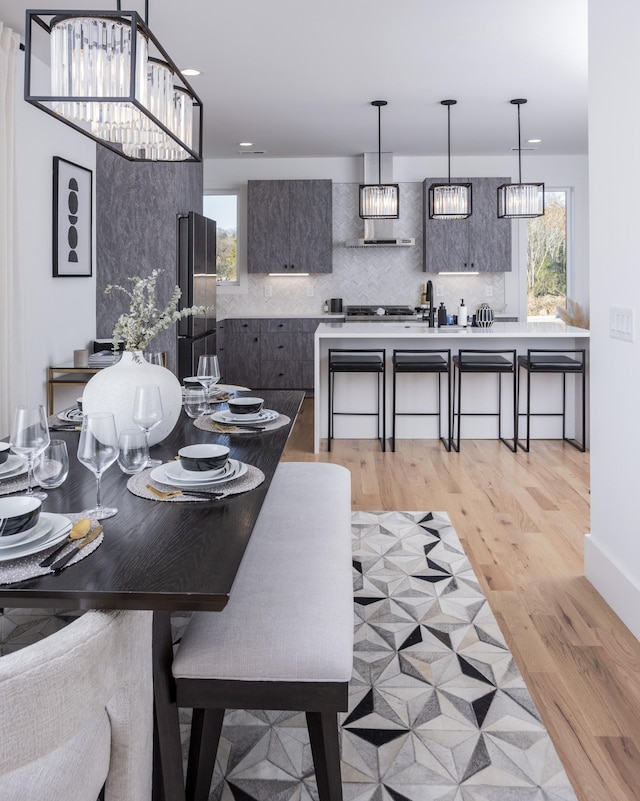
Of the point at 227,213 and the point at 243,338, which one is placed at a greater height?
the point at 227,213

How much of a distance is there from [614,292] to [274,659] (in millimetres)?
1966

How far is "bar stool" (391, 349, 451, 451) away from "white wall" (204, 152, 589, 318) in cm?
274

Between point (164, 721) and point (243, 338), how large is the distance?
6881mm

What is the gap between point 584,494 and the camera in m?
4.37

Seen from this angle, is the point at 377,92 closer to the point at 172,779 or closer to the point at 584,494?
the point at 584,494

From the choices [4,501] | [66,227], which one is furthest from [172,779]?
[66,227]

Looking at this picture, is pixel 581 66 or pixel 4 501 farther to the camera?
pixel 581 66

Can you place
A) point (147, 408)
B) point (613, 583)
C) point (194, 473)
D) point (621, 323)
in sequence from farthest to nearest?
1. point (613, 583)
2. point (621, 323)
3. point (147, 408)
4. point (194, 473)

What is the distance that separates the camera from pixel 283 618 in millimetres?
1622

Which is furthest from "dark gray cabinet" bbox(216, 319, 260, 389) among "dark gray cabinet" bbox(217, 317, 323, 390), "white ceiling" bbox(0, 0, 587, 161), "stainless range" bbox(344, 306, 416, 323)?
"white ceiling" bbox(0, 0, 587, 161)

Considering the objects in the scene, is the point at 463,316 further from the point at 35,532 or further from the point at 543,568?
the point at 35,532

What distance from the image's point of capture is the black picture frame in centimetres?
496

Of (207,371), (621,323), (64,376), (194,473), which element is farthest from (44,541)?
(64,376)

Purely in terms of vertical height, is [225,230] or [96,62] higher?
[225,230]
